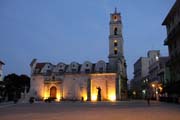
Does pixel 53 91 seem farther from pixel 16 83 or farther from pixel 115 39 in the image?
pixel 115 39

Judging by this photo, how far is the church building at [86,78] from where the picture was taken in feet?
269

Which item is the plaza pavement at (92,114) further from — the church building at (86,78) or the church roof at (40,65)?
the church roof at (40,65)

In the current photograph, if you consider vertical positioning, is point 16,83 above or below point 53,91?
above

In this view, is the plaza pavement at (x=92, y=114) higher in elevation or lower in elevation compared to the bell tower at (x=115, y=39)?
lower

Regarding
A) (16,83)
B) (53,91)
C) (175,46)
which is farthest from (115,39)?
(175,46)

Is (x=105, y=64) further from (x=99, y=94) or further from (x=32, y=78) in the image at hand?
(x=32, y=78)

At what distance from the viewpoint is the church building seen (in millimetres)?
81938

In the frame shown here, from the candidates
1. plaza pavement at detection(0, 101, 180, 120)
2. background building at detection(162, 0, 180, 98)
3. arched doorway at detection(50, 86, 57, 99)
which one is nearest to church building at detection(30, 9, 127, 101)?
arched doorway at detection(50, 86, 57, 99)

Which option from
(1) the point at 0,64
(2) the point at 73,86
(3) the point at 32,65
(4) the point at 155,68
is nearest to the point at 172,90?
(2) the point at 73,86

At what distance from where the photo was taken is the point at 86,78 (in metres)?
83.9

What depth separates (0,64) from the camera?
8931 centimetres

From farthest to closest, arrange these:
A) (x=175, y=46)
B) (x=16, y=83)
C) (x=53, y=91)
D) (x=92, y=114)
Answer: (x=16, y=83)
(x=53, y=91)
(x=175, y=46)
(x=92, y=114)

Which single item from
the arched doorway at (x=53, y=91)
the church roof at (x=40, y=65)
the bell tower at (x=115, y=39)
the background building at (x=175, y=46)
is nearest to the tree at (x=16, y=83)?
the church roof at (x=40, y=65)

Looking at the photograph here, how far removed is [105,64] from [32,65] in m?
24.0
